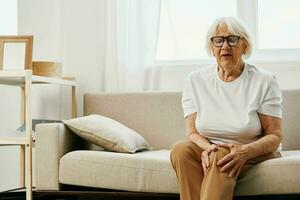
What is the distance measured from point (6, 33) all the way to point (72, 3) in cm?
59

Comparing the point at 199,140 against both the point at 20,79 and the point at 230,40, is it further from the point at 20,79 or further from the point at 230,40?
the point at 20,79

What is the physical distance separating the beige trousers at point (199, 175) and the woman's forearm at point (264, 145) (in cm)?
4

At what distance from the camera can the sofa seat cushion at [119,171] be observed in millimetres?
2301

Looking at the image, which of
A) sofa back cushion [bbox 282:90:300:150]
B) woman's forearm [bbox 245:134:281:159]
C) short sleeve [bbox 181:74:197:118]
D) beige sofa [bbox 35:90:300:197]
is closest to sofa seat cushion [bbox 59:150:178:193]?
beige sofa [bbox 35:90:300:197]

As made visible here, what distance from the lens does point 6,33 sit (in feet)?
12.2

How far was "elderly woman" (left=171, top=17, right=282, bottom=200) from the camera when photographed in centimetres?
209

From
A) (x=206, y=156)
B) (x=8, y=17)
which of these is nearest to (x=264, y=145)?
(x=206, y=156)

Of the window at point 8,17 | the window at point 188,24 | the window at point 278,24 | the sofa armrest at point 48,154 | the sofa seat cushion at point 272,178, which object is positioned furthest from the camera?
the window at point 8,17

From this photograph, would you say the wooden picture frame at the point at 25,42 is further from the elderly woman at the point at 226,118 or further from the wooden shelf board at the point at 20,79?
the elderly woman at the point at 226,118

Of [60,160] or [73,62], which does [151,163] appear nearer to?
[60,160]

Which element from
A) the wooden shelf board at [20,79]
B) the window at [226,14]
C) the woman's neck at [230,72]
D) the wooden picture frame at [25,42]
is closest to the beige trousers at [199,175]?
the woman's neck at [230,72]

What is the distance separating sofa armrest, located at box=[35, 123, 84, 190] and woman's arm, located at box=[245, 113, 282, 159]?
0.92 metres

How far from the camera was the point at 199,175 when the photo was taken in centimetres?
214

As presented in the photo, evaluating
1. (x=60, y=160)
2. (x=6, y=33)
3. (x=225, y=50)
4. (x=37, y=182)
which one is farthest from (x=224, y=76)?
(x=6, y=33)
